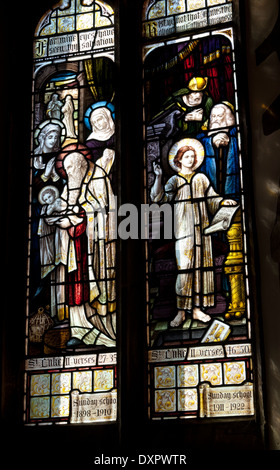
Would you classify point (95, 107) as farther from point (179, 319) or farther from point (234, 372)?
point (234, 372)

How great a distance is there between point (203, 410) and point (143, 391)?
44cm

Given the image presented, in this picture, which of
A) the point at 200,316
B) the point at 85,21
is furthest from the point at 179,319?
the point at 85,21

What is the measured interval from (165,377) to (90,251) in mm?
1130

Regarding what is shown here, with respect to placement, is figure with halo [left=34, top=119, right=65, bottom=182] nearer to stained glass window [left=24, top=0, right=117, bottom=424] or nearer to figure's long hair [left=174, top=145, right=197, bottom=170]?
stained glass window [left=24, top=0, right=117, bottom=424]

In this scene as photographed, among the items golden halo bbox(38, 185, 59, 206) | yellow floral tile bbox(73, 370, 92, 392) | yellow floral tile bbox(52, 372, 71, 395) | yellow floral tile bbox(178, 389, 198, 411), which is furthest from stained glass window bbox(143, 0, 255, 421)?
golden halo bbox(38, 185, 59, 206)

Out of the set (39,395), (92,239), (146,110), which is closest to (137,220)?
(92,239)

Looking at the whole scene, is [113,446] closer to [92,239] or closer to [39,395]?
[39,395]

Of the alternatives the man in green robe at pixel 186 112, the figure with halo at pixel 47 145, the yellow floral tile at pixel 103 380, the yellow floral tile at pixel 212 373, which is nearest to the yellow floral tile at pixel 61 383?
the yellow floral tile at pixel 103 380

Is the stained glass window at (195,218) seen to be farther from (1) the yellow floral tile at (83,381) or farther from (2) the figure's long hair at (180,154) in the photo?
(1) the yellow floral tile at (83,381)

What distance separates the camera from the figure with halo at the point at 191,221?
7305mm

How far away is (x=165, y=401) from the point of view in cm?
709

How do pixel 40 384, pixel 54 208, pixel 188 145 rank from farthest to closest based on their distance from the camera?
pixel 54 208 < pixel 188 145 < pixel 40 384

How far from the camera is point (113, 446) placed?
700 cm

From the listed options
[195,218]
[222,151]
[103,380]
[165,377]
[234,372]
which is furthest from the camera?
[222,151]
